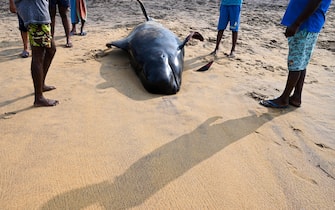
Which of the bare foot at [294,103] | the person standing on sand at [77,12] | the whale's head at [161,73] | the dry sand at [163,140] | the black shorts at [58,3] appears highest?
the black shorts at [58,3]

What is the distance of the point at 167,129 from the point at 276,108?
1.50 meters

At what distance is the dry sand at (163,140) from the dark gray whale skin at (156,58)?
15 cm

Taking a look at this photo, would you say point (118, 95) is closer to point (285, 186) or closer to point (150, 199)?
point (150, 199)

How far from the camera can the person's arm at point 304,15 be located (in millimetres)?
3172

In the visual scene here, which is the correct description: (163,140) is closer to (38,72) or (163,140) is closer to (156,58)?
(38,72)

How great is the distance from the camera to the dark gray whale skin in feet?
13.0

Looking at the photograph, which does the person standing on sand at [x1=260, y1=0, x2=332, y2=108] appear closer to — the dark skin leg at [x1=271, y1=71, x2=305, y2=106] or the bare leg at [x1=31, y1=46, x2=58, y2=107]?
the dark skin leg at [x1=271, y1=71, x2=305, y2=106]

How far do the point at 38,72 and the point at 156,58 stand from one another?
1.64 metres

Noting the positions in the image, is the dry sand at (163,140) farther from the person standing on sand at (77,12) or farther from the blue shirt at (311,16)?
the person standing on sand at (77,12)

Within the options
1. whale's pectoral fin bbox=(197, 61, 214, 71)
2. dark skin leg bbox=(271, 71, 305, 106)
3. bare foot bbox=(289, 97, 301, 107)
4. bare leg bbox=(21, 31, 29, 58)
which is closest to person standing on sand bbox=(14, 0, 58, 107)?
bare leg bbox=(21, 31, 29, 58)

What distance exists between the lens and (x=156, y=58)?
14.2 feet

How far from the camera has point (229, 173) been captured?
2486 millimetres

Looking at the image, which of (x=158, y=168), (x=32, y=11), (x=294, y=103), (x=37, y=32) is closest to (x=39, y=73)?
(x=37, y=32)

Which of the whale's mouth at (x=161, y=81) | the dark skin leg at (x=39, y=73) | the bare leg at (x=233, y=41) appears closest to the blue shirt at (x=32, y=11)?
the dark skin leg at (x=39, y=73)
